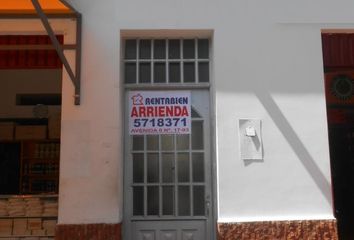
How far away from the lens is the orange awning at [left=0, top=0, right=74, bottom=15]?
18.7ft

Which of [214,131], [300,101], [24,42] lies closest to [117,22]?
[24,42]

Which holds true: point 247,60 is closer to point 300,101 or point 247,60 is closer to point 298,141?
point 300,101

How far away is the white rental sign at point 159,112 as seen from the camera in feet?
20.1

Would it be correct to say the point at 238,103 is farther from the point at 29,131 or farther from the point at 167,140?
the point at 29,131

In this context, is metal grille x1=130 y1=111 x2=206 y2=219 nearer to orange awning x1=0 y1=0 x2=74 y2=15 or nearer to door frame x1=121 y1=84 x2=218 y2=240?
door frame x1=121 y1=84 x2=218 y2=240

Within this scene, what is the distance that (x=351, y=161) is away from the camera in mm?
8039

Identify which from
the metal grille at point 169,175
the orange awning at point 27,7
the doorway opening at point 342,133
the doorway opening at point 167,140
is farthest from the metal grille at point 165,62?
the doorway opening at point 342,133

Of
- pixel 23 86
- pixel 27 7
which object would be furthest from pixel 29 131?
pixel 27 7

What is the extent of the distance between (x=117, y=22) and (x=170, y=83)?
3.53ft

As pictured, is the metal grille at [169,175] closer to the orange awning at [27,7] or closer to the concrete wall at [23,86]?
the orange awning at [27,7]

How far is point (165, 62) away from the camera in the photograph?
6254 millimetres

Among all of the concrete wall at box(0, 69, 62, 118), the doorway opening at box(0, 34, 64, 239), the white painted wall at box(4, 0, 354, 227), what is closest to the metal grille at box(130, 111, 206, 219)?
the white painted wall at box(4, 0, 354, 227)

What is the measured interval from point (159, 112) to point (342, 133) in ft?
12.0

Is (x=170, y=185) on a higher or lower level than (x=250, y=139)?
lower
